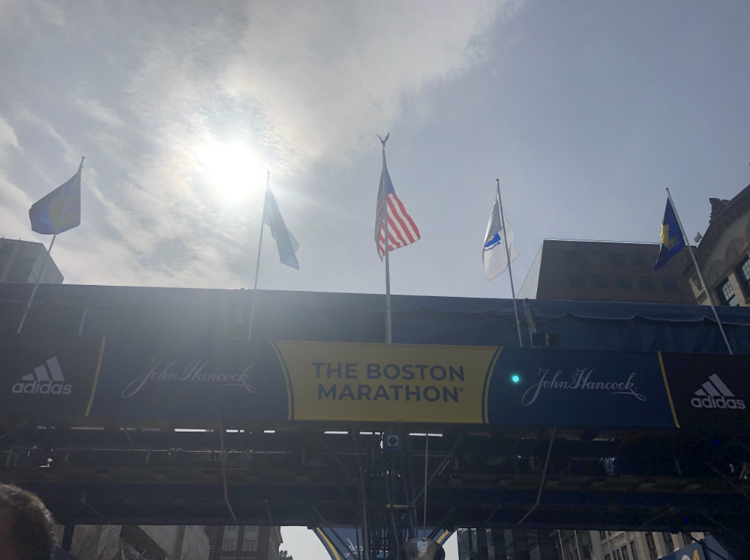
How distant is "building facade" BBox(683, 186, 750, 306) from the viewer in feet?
99.8

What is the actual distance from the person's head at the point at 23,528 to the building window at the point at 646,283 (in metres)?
67.1

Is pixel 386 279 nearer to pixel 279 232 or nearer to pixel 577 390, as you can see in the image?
pixel 279 232

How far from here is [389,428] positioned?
10.2 m

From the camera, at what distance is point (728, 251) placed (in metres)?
32.0

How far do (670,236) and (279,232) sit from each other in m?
10.8

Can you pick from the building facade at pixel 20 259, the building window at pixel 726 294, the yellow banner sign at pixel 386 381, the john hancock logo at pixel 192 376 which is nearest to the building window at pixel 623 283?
the building window at pixel 726 294

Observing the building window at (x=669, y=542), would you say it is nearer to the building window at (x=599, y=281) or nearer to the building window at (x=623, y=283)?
the building window at (x=599, y=281)

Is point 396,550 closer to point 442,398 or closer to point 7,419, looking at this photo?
point 442,398

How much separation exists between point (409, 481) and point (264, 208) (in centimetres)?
781

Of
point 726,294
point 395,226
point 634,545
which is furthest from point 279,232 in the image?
point 634,545

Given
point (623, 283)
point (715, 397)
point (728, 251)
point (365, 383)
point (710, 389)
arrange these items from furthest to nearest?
point (623, 283) < point (728, 251) < point (710, 389) < point (715, 397) < point (365, 383)

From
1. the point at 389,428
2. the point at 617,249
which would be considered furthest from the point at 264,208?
the point at 617,249

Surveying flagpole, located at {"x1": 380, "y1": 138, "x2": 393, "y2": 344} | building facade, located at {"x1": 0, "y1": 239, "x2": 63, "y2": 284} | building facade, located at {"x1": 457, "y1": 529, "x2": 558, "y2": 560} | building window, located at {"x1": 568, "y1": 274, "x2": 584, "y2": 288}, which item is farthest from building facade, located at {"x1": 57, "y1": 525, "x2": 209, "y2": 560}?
building facade, located at {"x1": 0, "y1": 239, "x2": 63, "y2": 284}

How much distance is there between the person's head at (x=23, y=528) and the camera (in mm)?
1666
